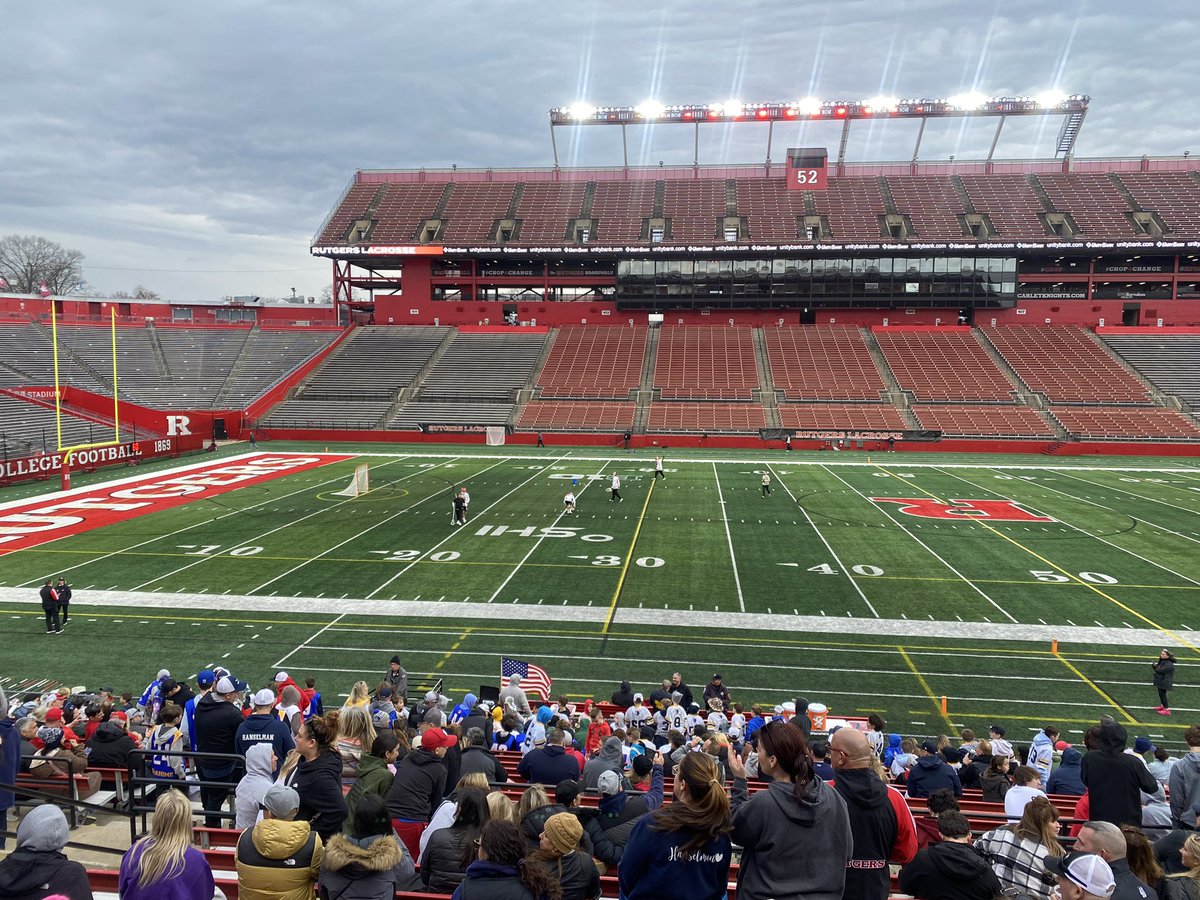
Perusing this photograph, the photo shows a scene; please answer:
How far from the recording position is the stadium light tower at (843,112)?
231 feet

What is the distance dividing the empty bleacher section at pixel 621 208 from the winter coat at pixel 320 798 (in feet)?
219

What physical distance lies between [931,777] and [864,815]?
13.2 ft

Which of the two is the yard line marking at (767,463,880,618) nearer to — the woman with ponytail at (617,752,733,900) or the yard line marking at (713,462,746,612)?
the yard line marking at (713,462,746,612)

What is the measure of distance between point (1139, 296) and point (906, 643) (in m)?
65.7

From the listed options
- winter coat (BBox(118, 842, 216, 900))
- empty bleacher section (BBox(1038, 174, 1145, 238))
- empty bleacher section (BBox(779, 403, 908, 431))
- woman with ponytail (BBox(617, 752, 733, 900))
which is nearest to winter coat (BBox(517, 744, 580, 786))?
winter coat (BBox(118, 842, 216, 900))

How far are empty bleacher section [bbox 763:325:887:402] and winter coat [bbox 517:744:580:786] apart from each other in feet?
168

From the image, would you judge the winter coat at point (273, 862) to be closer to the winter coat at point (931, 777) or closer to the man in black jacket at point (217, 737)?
the man in black jacket at point (217, 737)

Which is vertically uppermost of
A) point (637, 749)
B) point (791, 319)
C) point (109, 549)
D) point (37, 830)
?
point (791, 319)

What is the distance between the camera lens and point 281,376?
6031cm

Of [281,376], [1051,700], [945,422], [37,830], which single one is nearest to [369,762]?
[37,830]

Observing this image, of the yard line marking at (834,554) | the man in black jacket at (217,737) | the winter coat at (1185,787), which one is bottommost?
the yard line marking at (834,554)

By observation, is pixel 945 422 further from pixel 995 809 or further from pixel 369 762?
pixel 369 762

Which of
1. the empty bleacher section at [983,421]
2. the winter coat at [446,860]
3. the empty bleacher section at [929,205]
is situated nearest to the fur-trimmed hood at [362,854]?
the winter coat at [446,860]

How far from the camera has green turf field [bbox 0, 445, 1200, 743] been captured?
564 inches
